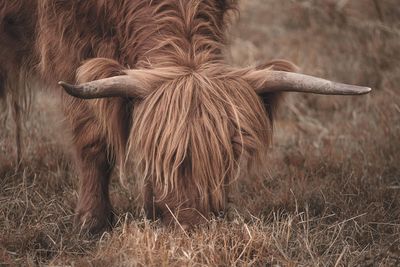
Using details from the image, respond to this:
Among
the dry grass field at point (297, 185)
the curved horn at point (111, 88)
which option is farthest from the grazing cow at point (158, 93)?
the dry grass field at point (297, 185)

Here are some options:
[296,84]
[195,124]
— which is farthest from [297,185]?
[195,124]

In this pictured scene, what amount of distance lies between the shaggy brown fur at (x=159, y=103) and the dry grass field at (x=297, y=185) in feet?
0.71

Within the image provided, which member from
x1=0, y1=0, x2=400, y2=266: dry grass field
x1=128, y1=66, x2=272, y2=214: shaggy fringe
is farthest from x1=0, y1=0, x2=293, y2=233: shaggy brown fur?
x1=0, y1=0, x2=400, y2=266: dry grass field

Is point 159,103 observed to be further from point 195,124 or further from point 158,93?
point 195,124

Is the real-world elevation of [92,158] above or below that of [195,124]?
below

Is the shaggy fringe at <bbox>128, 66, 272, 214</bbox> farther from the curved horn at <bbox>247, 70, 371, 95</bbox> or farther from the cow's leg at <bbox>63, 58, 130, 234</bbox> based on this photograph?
the cow's leg at <bbox>63, 58, 130, 234</bbox>

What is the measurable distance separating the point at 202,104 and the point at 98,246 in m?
0.96

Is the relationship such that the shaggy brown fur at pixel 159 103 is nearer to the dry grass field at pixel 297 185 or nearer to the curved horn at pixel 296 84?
the curved horn at pixel 296 84

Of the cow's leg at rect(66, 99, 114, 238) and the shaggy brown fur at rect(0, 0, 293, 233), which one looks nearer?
the shaggy brown fur at rect(0, 0, 293, 233)


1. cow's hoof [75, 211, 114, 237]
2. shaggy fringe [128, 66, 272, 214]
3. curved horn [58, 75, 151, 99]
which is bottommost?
cow's hoof [75, 211, 114, 237]

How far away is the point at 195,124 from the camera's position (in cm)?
351

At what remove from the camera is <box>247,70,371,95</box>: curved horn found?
3.53 meters

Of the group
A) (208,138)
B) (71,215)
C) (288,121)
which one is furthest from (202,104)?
(288,121)

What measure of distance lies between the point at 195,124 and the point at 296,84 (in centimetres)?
57
